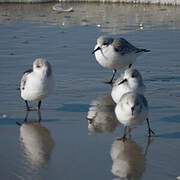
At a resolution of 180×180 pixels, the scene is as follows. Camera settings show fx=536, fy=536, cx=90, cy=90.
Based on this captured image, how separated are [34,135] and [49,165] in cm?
116

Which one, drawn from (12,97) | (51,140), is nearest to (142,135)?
(51,140)

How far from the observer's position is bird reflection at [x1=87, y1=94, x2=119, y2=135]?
25.4 ft

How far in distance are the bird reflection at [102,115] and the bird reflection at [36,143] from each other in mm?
669

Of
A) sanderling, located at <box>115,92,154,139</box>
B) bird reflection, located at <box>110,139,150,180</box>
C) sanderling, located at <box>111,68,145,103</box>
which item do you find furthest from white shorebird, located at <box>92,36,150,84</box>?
bird reflection, located at <box>110,139,150,180</box>

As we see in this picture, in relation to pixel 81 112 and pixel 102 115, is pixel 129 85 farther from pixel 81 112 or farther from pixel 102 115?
pixel 81 112

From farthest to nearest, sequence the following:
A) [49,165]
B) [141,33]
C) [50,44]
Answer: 1. [141,33]
2. [50,44]
3. [49,165]

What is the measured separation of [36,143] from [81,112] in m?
1.41

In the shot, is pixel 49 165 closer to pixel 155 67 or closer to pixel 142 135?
pixel 142 135

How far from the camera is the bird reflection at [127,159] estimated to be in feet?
20.1

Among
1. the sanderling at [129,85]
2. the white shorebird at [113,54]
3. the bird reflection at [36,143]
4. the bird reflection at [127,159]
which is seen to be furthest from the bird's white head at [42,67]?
the white shorebird at [113,54]

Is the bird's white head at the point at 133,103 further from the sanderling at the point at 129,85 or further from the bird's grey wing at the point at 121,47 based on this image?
the bird's grey wing at the point at 121,47

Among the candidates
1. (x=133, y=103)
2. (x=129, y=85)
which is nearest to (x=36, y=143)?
(x=133, y=103)

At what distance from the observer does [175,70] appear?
10789 mm

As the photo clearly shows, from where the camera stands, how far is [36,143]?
7.16m
